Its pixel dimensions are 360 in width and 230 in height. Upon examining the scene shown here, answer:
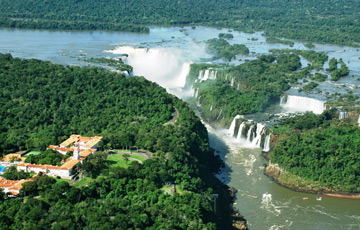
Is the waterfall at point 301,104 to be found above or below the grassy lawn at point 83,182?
above

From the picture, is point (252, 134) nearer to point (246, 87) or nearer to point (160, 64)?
point (246, 87)

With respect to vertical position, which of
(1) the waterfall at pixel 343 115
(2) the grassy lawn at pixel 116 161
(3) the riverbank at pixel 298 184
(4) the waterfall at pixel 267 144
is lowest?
(3) the riverbank at pixel 298 184

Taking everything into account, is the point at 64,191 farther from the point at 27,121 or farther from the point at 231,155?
the point at 231,155

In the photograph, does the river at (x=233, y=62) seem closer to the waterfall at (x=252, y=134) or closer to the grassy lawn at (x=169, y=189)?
the waterfall at (x=252, y=134)

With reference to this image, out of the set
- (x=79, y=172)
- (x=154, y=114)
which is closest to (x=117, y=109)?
(x=154, y=114)

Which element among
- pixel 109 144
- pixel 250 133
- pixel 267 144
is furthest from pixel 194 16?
pixel 109 144

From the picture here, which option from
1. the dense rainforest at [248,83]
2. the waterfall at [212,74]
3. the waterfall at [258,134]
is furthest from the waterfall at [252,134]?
the waterfall at [212,74]
